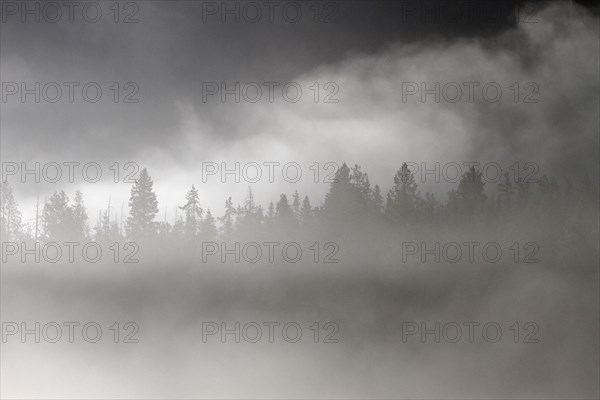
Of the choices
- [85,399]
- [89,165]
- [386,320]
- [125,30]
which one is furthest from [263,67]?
[85,399]

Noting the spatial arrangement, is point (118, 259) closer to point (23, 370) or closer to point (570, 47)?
point (23, 370)

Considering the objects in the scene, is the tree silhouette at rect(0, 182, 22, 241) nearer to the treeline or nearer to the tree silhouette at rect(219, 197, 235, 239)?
the treeline

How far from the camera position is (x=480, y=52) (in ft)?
22.0

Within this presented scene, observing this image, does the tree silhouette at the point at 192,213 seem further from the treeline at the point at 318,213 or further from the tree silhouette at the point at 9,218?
the tree silhouette at the point at 9,218

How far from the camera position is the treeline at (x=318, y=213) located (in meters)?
6.55

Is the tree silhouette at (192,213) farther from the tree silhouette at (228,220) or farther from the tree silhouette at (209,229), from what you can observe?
the tree silhouette at (228,220)

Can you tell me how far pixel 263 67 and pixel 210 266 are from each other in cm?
187

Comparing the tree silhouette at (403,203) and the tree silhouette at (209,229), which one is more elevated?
the tree silhouette at (403,203)

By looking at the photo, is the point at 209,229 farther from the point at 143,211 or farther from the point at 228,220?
the point at 143,211

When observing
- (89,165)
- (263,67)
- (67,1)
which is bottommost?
(89,165)

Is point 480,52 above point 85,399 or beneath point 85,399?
above

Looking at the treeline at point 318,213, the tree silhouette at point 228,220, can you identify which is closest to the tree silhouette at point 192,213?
the treeline at point 318,213

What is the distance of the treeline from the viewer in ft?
21.5

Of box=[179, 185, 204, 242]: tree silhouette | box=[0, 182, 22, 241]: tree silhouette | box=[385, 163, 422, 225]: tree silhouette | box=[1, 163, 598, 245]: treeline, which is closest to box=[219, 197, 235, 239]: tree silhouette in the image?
box=[1, 163, 598, 245]: treeline
